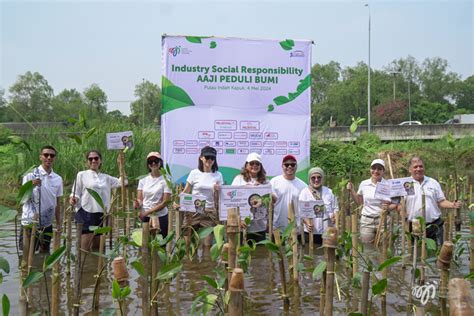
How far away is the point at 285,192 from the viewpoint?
655 cm

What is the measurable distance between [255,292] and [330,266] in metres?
2.42

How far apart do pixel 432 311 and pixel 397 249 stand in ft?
9.38

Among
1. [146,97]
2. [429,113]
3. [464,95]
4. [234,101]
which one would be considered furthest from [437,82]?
[234,101]

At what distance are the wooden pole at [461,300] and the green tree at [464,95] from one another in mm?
68114

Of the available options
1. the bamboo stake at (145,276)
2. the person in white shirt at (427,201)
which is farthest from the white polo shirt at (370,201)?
the bamboo stake at (145,276)

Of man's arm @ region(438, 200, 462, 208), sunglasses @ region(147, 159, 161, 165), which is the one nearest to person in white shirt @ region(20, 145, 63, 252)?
sunglasses @ region(147, 159, 161, 165)

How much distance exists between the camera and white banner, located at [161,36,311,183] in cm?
786

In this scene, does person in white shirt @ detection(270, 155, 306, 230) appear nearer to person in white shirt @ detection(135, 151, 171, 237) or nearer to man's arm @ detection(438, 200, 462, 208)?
person in white shirt @ detection(135, 151, 171, 237)

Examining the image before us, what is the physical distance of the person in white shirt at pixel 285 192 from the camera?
654cm

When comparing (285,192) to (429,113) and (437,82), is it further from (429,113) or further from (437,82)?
(437,82)

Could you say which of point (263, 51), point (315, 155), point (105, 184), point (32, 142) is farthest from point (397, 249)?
point (315, 155)

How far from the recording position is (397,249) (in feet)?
25.6

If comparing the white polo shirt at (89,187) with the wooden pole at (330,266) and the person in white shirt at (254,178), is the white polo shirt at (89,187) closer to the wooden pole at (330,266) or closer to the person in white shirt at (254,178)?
the person in white shirt at (254,178)

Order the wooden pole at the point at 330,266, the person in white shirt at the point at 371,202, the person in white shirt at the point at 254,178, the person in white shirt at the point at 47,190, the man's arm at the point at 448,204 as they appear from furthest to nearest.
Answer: the person in white shirt at the point at 371,202 → the person in white shirt at the point at 254,178 → the person in white shirt at the point at 47,190 → the man's arm at the point at 448,204 → the wooden pole at the point at 330,266
